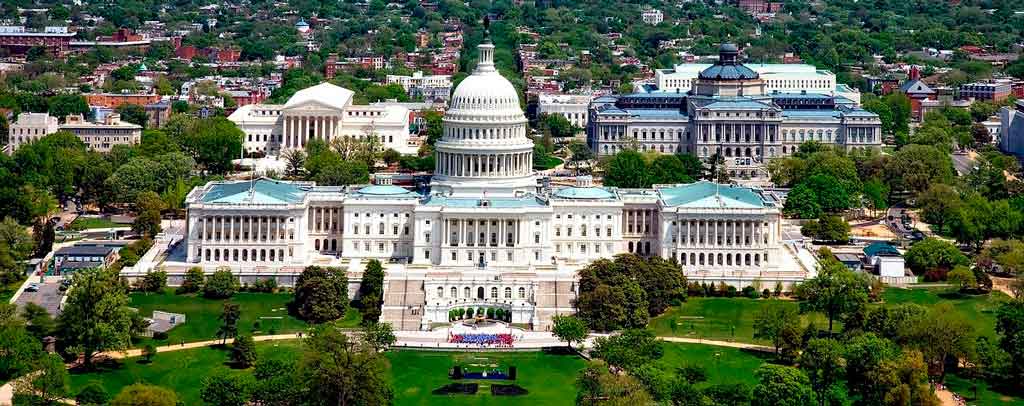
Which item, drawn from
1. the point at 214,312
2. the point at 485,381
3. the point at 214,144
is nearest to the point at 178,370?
the point at 214,312

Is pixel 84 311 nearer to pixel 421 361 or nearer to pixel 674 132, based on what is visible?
pixel 421 361

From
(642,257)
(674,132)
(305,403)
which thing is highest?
(674,132)

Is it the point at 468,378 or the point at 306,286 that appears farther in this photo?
the point at 306,286

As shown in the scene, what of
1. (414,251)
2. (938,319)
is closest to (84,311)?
(414,251)

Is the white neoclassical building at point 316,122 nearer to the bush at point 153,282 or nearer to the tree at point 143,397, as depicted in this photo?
the bush at point 153,282

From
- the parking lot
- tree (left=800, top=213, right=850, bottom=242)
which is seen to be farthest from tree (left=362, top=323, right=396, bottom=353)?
tree (left=800, top=213, right=850, bottom=242)

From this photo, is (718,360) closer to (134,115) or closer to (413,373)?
(413,373)
